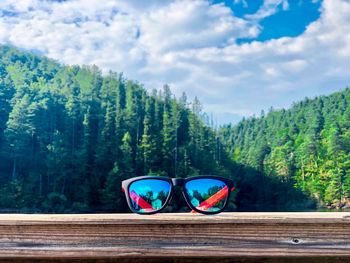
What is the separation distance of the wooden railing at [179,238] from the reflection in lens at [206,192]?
0.77ft

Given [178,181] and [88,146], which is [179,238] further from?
[88,146]

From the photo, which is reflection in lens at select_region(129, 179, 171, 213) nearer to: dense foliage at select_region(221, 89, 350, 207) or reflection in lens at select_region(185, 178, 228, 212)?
reflection in lens at select_region(185, 178, 228, 212)

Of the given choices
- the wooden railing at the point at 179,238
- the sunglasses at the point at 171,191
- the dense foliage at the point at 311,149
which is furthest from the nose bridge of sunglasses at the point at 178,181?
the dense foliage at the point at 311,149

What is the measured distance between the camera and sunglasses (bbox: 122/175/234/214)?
4.77 feet

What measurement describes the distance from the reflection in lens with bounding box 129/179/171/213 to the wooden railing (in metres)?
0.24

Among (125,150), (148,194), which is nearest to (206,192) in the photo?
(148,194)

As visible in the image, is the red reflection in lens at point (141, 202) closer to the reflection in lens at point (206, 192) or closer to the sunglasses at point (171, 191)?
the sunglasses at point (171, 191)

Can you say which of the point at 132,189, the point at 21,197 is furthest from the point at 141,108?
the point at 132,189

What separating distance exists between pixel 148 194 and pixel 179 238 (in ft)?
1.01

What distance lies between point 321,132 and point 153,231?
3628 inches

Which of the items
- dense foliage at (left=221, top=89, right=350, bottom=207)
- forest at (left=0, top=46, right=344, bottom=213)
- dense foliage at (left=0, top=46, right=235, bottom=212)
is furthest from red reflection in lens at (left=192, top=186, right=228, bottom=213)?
dense foliage at (left=221, top=89, right=350, bottom=207)

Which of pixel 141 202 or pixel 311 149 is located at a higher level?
pixel 311 149

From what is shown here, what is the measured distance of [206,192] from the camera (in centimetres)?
148

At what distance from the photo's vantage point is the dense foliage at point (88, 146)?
61.4m
